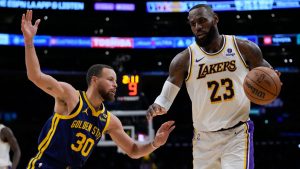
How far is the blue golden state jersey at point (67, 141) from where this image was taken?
4574mm

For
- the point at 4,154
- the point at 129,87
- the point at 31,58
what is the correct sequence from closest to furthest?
the point at 31,58 → the point at 4,154 → the point at 129,87

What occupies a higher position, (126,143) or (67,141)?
(67,141)

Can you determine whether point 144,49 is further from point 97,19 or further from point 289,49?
point 289,49

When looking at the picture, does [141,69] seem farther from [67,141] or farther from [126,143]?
[67,141]

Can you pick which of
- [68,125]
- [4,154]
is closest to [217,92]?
→ [68,125]

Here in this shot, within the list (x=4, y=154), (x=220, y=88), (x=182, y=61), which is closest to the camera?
(x=220, y=88)

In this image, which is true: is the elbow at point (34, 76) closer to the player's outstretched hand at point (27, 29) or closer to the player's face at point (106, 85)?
the player's outstretched hand at point (27, 29)

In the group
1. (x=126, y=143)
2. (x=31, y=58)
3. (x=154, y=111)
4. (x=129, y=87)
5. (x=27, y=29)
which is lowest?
(x=126, y=143)

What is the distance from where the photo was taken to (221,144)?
471 centimetres

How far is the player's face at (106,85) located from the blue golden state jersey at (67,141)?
9.7 inches

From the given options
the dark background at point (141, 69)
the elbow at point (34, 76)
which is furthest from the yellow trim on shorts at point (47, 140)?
the dark background at point (141, 69)

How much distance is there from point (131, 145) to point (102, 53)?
1125cm

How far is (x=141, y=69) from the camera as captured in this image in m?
17.5

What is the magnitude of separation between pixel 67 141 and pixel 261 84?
189cm
